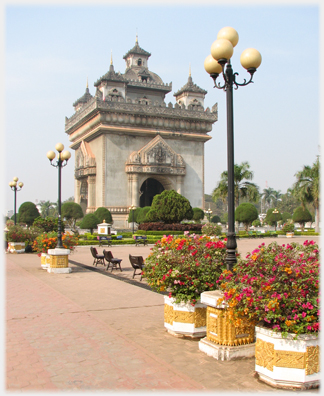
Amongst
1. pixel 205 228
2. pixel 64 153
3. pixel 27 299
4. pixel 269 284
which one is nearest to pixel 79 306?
pixel 27 299

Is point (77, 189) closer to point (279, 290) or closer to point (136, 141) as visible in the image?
point (136, 141)

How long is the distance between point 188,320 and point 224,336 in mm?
955

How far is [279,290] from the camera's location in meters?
4.54

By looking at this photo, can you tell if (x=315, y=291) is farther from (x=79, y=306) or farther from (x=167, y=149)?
(x=167, y=149)

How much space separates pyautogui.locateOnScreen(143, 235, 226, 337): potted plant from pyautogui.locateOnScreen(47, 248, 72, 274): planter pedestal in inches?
292

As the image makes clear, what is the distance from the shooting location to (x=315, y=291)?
4480mm

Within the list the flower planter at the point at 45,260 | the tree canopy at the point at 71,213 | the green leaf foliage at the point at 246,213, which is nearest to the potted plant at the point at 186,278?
the flower planter at the point at 45,260

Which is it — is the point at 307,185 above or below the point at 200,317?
above

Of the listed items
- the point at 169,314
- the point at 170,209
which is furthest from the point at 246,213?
the point at 169,314

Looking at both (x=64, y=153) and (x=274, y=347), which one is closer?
(x=274, y=347)

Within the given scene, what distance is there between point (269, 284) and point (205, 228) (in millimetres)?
23942

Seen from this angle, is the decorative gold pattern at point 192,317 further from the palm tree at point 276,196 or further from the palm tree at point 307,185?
the palm tree at point 276,196

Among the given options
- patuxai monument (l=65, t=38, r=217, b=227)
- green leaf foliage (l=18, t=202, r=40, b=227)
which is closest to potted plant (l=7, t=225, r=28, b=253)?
green leaf foliage (l=18, t=202, r=40, b=227)

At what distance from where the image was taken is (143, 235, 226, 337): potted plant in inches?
239
